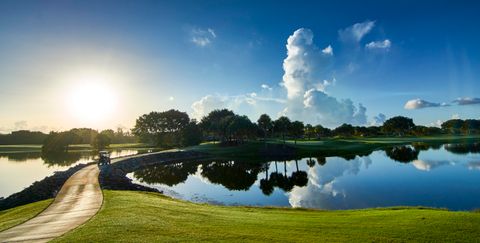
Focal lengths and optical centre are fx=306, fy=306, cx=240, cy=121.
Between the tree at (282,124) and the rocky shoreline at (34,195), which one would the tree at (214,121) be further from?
the rocky shoreline at (34,195)

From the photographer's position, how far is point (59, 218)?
19547 millimetres

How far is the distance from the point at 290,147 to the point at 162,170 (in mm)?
50652

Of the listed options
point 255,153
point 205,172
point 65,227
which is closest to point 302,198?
point 65,227

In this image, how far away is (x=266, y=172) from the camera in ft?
217

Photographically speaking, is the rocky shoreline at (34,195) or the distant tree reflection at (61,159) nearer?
the rocky shoreline at (34,195)

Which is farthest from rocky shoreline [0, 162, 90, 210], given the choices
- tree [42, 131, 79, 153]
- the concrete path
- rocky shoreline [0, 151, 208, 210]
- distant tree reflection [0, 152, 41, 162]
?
tree [42, 131, 79, 153]

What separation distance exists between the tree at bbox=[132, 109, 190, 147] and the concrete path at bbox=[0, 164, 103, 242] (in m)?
136

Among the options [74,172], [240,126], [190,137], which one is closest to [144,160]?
[74,172]

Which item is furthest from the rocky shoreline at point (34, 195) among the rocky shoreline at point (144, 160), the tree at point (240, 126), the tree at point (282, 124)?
the tree at point (282, 124)

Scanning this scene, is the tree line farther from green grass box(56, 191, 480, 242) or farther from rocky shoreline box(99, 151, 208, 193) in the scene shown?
green grass box(56, 191, 480, 242)

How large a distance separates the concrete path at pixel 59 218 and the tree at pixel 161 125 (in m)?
136

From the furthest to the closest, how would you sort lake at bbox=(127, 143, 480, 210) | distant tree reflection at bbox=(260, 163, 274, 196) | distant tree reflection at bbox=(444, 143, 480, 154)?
distant tree reflection at bbox=(444, 143, 480, 154)
distant tree reflection at bbox=(260, 163, 274, 196)
lake at bbox=(127, 143, 480, 210)

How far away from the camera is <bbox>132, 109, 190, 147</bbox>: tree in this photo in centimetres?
16488

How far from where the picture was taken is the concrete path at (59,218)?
15695 mm
